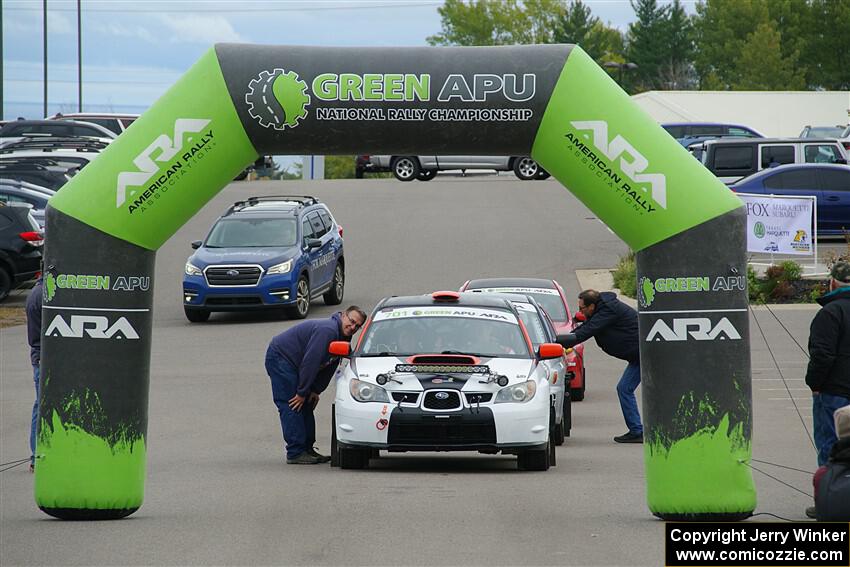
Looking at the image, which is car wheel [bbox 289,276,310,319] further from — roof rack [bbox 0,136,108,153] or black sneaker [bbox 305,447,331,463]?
roof rack [bbox 0,136,108,153]

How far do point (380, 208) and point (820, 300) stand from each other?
30.6m

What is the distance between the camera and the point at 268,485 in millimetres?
11477

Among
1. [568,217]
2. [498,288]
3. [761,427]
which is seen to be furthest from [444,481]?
[568,217]

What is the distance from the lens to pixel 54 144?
123 feet

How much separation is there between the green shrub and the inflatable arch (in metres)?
16.2

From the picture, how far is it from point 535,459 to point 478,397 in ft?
2.71

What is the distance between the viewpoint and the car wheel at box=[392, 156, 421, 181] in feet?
152

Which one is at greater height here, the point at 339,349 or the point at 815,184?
the point at 815,184

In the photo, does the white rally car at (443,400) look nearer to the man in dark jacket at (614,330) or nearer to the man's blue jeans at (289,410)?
the man's blue jeans at (289,410)

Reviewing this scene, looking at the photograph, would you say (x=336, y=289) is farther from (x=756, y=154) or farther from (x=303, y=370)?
(x=303, y=370)

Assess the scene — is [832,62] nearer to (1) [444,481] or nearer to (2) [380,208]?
(2) [380,208]

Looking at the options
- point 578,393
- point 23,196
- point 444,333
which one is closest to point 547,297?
point 578,393

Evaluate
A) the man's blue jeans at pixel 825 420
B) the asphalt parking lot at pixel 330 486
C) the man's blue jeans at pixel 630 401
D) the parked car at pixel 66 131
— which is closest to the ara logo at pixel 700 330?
the man's blue jeans at pixel 825 420

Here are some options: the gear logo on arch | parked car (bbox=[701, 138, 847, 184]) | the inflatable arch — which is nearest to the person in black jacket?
the inflatable arch
